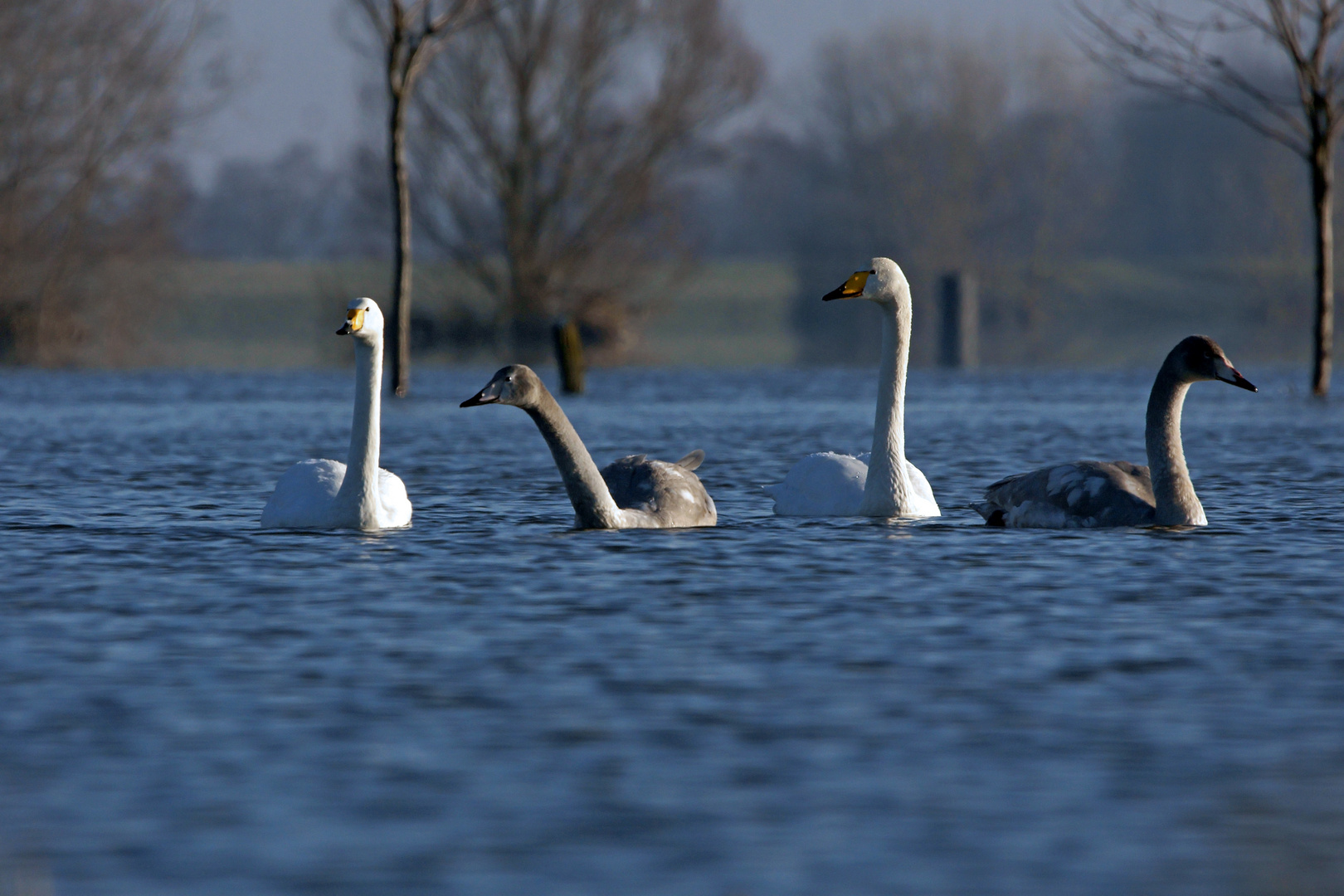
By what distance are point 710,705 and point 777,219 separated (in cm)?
8990

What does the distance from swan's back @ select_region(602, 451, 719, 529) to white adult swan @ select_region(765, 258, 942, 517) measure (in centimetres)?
59

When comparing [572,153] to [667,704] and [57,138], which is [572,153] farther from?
[667,704]

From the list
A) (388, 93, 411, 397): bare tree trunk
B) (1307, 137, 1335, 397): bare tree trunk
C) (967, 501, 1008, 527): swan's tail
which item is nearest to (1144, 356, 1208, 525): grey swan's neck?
(967, 501, 1008, 527): swan's tail

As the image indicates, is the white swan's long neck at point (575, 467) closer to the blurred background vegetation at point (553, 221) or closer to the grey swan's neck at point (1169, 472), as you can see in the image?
the grey swan's neck at point (1169, 472)

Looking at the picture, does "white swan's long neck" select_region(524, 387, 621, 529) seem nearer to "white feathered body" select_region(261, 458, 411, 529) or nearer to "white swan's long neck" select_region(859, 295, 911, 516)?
"white feathered body" select_region(261, 458, 411, 529)

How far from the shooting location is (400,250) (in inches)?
953

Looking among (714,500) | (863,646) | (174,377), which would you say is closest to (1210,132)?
(174,377)

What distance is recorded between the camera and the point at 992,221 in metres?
60.2

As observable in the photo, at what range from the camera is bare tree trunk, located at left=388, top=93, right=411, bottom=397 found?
23484 millimetres

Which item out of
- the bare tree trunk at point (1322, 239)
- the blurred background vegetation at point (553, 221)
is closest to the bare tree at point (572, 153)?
the blurred background vegetation at point (553, 221)

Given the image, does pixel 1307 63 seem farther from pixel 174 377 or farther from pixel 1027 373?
pixel 174 377

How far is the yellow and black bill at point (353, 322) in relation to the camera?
10805mm

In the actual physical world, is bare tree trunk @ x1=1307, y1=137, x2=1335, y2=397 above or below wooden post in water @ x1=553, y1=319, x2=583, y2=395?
above

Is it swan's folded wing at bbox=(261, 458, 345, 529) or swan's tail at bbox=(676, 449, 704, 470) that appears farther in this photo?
swan's tail at bbox=(676, 449, 704, 470)
